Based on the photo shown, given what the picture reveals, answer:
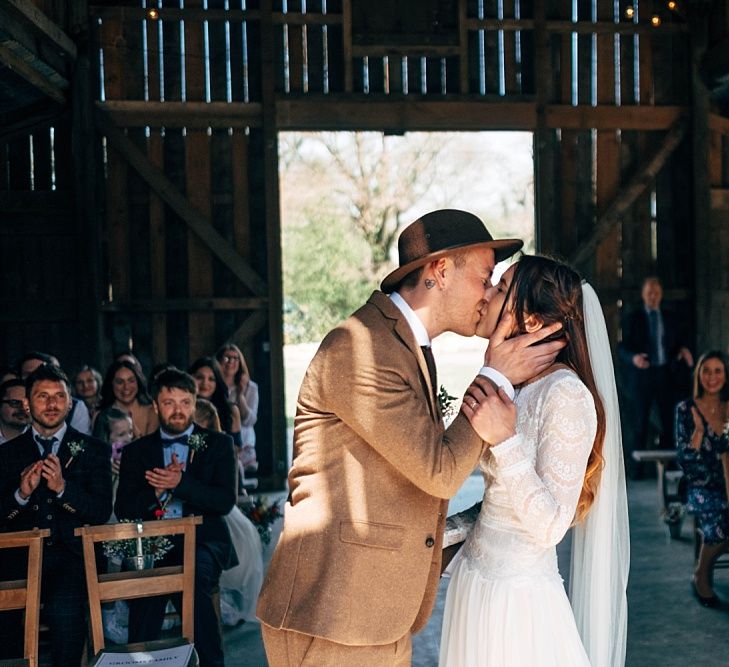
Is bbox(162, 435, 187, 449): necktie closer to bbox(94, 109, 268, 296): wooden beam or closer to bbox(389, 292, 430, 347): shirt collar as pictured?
bbox(389, 292, 430, 347): shirt collar

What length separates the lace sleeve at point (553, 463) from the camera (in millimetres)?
2689

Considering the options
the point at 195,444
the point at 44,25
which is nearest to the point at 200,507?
the point at 195,444

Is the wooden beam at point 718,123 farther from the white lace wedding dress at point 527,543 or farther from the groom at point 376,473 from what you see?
the groom at point 376,473

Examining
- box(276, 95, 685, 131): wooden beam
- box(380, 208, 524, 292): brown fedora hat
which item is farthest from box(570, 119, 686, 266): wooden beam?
box(380, 208, 524, 292): brown fedora hat

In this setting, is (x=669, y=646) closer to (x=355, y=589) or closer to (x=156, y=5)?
(x=355, y=589)

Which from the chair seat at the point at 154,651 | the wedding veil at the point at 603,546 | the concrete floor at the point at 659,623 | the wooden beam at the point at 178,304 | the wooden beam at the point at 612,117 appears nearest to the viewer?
the wedding veil at the point at 603,546

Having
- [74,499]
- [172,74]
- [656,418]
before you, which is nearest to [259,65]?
[172,74]

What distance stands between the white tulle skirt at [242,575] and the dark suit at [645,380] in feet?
17.0

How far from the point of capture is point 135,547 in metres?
4.68

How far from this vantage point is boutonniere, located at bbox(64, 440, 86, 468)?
4846mm

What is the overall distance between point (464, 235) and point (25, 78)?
647 cm

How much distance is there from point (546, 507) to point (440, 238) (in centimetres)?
77

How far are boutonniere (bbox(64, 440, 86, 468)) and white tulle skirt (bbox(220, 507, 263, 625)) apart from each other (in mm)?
1218

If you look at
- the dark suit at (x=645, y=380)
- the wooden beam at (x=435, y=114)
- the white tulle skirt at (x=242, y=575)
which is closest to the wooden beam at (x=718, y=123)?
the wooden beam at (x=435, y=114)
